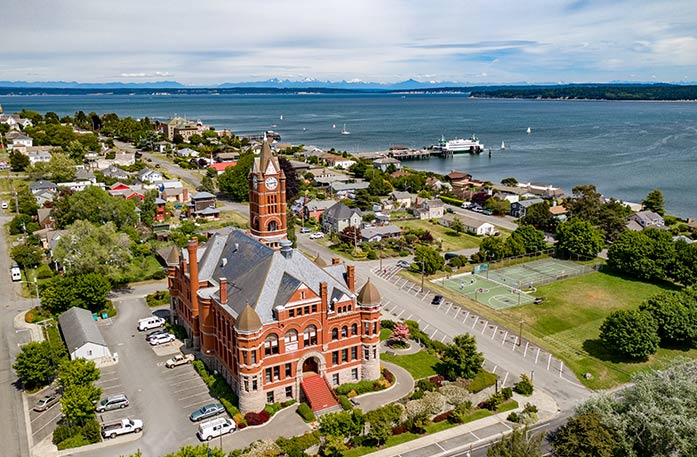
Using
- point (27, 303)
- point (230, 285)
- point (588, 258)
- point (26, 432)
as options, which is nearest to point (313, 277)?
point (230, 285)

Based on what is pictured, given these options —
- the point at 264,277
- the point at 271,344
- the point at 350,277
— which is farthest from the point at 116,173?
the point at 271,344

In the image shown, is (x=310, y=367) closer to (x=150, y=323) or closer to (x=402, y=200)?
(x=150, y=323)

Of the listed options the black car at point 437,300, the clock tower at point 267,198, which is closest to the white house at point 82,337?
the clock tower at point 267,198

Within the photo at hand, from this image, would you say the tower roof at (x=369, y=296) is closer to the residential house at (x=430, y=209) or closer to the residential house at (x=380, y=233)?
the residential house at (x=380, y=233)

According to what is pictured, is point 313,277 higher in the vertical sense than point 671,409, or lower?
higher

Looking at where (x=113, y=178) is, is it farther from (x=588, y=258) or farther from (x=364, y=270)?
(x=588, y=258)

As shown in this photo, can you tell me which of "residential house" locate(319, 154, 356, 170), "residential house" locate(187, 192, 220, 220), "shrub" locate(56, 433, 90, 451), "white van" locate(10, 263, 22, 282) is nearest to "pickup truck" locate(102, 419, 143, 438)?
"shrub" locate(56, 433, 90, 451)
